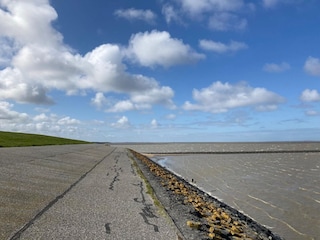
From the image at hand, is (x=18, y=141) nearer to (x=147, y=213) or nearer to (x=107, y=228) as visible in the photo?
(x=147, y=213)

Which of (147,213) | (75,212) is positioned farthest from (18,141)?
(147,213)

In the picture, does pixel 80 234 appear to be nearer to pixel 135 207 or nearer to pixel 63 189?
pixel 135 207

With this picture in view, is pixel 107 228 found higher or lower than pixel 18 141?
lower

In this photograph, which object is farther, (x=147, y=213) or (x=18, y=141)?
(x=18, y=141)

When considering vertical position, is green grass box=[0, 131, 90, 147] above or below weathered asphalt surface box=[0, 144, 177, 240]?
above

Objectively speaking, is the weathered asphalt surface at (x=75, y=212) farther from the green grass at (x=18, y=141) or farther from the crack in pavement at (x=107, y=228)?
the green grass at (x=18, y=141)

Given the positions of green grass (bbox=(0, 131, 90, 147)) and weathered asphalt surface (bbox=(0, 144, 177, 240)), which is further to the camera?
green grass (bbox=(0, 131, 90, 147))

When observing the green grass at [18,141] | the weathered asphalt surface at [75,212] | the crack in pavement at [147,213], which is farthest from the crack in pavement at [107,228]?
the green grass at [18,141]

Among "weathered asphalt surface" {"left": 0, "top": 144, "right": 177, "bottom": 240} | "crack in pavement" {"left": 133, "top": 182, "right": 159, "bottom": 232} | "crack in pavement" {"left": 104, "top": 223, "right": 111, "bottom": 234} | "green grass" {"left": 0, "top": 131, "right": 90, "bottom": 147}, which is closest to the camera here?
"weathered asphalt surface" {"left": 0, "top": 144, "right": 177, "bottom": 240}

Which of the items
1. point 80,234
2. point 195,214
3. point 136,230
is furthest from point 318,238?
point 80,234

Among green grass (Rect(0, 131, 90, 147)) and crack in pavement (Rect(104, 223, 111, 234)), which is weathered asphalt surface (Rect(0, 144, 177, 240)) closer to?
crack in pavement (Rect(104, 223, 111, 234))

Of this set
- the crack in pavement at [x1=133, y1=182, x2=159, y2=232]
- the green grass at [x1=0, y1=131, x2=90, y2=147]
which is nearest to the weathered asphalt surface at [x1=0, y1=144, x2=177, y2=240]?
the crack in pavement at [x1=133, y1=182, x2=159, y2=232]

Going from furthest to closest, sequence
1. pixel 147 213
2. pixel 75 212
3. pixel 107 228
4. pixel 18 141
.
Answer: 1. pixel 18 141
2. pixel 147 213
3. pixel 75 212
4. pixel 107 228

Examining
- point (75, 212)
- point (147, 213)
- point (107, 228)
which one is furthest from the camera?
point (147, 213)
